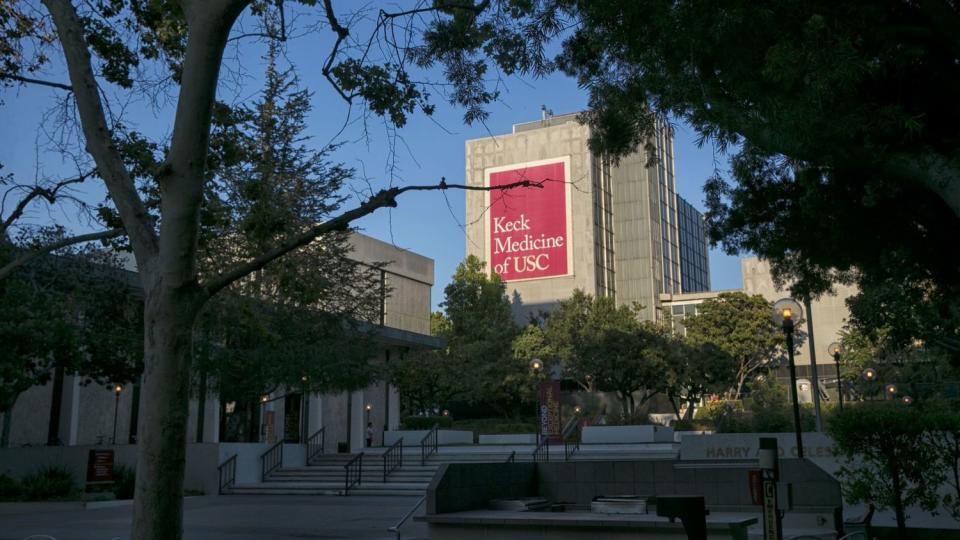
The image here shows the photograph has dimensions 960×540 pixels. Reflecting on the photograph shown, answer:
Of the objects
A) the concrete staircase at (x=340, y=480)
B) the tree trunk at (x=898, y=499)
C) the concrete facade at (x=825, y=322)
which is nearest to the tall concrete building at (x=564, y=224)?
the concrete facade at (x=825, y=322)

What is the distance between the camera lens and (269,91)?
96.6ft

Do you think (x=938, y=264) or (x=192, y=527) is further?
(x=192, y=527)

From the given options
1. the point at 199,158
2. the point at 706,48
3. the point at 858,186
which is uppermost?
the point at 706,48

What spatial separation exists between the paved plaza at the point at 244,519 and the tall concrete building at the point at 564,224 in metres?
68.2

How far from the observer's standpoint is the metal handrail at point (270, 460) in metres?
29.2

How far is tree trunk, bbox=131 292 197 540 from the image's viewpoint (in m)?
5.68

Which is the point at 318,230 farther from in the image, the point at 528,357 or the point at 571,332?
the point at 528,357

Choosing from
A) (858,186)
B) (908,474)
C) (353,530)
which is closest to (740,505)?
(908,474)

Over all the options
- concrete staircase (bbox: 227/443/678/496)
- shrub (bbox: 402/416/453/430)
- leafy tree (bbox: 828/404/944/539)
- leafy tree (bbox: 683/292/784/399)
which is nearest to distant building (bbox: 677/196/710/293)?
leafy tree (bbox: 683/292/784/399)

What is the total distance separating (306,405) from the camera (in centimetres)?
3941

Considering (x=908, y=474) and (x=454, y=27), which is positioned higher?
(x=454, y=27)

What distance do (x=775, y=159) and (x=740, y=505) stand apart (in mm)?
6135

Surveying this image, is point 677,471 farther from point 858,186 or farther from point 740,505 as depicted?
point 858,186

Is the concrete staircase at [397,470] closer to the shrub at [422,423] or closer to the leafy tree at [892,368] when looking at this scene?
the leafy tree at [892,368]
